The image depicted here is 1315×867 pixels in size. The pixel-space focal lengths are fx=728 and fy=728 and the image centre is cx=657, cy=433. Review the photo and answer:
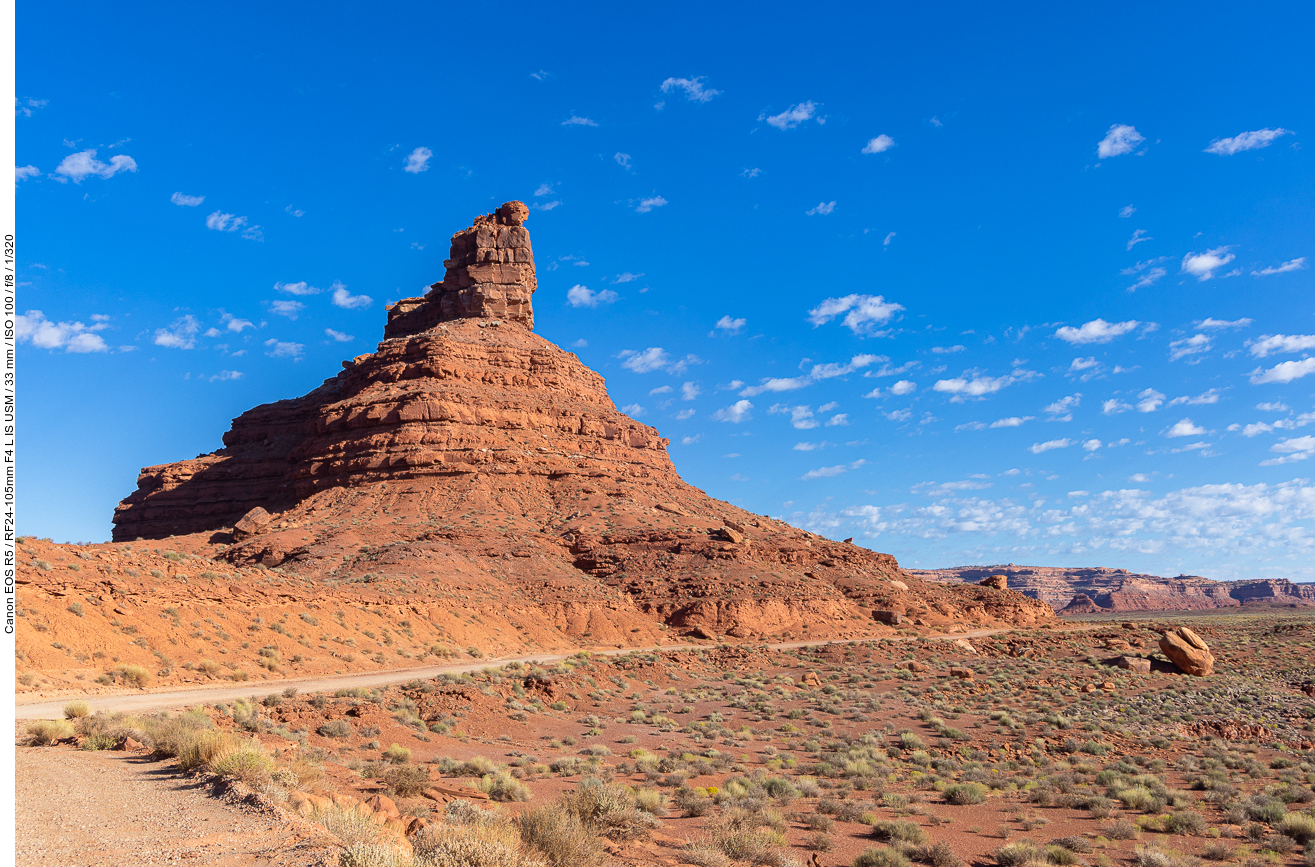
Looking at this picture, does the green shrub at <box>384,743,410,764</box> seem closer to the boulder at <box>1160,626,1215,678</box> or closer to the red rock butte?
the red rock butte

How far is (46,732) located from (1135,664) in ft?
131

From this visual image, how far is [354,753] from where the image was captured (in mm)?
14586

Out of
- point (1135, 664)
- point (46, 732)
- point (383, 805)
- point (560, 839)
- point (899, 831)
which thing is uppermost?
point (46, 732)

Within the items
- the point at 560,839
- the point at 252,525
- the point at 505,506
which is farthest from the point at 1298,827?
the point at 252,525

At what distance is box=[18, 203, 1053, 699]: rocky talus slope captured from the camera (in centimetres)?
2614

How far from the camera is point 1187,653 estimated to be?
111 ft

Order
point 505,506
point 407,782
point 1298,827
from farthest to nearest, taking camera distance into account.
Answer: point 505,506 → point 1298,827 → point 407,782

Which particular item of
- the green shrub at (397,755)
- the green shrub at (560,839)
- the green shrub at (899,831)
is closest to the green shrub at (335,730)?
the green shrub at (397,755)

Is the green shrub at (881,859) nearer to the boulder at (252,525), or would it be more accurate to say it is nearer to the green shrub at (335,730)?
the green shrub at (335,730)

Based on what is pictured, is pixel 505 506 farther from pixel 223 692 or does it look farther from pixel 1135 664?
pixel 1135 664

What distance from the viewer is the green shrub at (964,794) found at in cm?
1374

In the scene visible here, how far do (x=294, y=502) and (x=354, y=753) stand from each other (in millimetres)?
54434

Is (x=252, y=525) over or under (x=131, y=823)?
over

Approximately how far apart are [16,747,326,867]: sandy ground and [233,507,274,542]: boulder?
49631 mm
